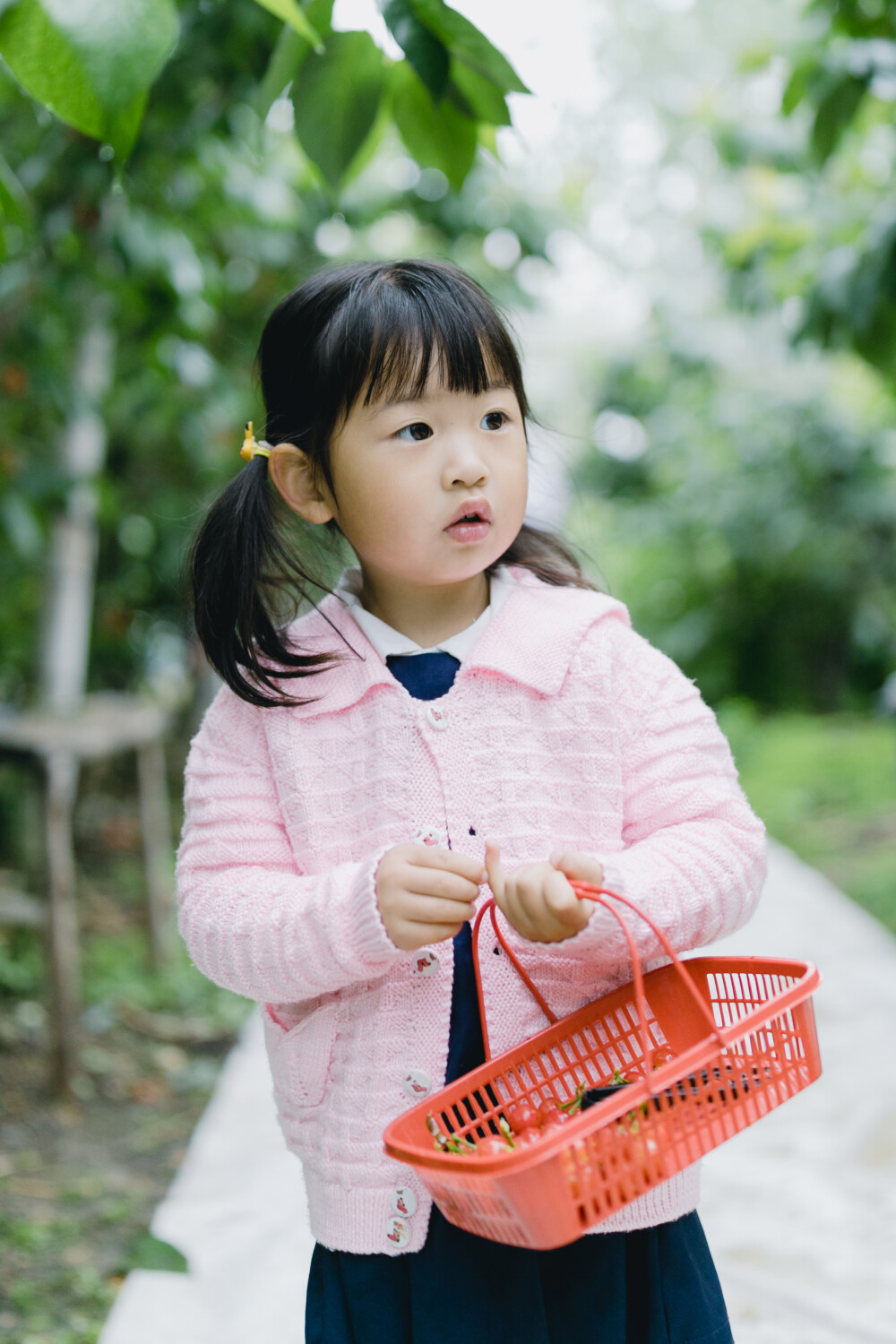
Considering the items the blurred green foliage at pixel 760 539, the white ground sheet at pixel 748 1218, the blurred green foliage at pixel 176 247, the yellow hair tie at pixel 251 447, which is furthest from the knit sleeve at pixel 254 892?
the blurred green foliage at pixel 760 539

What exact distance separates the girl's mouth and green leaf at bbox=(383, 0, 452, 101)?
320mm

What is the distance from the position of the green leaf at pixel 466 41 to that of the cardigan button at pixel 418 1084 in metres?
0.78

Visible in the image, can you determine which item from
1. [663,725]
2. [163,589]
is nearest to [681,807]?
[663,725]

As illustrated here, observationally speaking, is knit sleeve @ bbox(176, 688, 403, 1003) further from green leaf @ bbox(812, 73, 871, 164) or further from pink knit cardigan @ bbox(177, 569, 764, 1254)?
green leaf @ bbox(812, 73, 871, 164)

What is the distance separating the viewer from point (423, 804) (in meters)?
1.04

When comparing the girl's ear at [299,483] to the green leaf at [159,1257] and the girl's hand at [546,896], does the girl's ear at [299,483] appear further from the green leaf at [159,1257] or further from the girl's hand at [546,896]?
the green leaf at [159,1257]

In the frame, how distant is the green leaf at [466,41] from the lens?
951 millimetres

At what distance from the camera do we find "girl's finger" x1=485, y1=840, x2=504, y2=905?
885 mm

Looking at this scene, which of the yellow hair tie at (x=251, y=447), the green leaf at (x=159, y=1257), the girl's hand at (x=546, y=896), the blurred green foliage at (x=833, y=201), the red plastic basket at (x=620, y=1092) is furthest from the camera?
the blurred green foliage at (x=833, y=201)

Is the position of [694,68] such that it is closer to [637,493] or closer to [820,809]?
[637,493]

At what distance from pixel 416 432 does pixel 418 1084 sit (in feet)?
1.74

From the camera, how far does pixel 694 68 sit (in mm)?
8461

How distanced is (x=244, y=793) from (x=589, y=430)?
456 inches

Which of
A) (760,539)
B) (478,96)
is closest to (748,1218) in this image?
(478,96)
